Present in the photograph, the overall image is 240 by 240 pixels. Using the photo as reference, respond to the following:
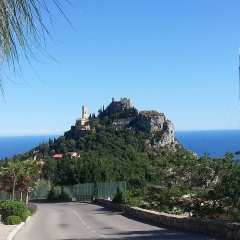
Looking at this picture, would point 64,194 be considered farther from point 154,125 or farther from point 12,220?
Result: point 154,125

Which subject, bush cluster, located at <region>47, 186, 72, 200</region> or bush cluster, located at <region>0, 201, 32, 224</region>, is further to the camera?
bush cluster, located at <region>47, 186, 72, 200</region>

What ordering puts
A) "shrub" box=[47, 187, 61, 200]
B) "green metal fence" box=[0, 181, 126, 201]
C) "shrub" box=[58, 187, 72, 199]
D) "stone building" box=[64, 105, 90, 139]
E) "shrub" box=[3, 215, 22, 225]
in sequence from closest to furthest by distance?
"shrub" box=[3, 215, 22, 225]
"green metal fence" box=[0, 181, 126, 201]
"shrub" box=[58, 187, 72, 199]
"shrub" box=[47, 187, 61, 200]
"stone building" box=[64, 105, 90, 139]

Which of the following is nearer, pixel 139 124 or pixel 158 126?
pixel 158 126

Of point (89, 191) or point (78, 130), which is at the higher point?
point (78, 130)

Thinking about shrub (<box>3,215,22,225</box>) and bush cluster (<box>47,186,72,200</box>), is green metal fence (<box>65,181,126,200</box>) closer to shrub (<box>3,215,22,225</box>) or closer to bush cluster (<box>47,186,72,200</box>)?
bush cluster (<box>47,186,72,200</box>)

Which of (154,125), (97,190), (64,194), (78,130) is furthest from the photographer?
(78,130)

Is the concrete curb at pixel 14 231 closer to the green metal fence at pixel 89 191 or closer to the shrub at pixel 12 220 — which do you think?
the shrub at pixel 12 220

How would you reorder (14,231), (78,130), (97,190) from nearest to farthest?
(14,231) < (97,190) < (78,130)

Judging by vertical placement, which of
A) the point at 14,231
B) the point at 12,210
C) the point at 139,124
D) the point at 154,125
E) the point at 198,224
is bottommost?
the point at 14,231

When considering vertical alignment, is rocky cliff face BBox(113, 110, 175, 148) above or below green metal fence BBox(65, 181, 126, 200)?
above

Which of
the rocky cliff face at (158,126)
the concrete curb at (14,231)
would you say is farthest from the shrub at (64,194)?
the rocky cliff face at (158,126)

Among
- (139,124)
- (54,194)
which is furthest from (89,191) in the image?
(139,124)

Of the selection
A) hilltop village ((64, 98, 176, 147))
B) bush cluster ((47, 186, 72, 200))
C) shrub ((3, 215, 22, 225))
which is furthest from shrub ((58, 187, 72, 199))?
hilltop village ((64, 98, 176, 147))

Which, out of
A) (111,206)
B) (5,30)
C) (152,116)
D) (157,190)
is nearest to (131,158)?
(152,116)
